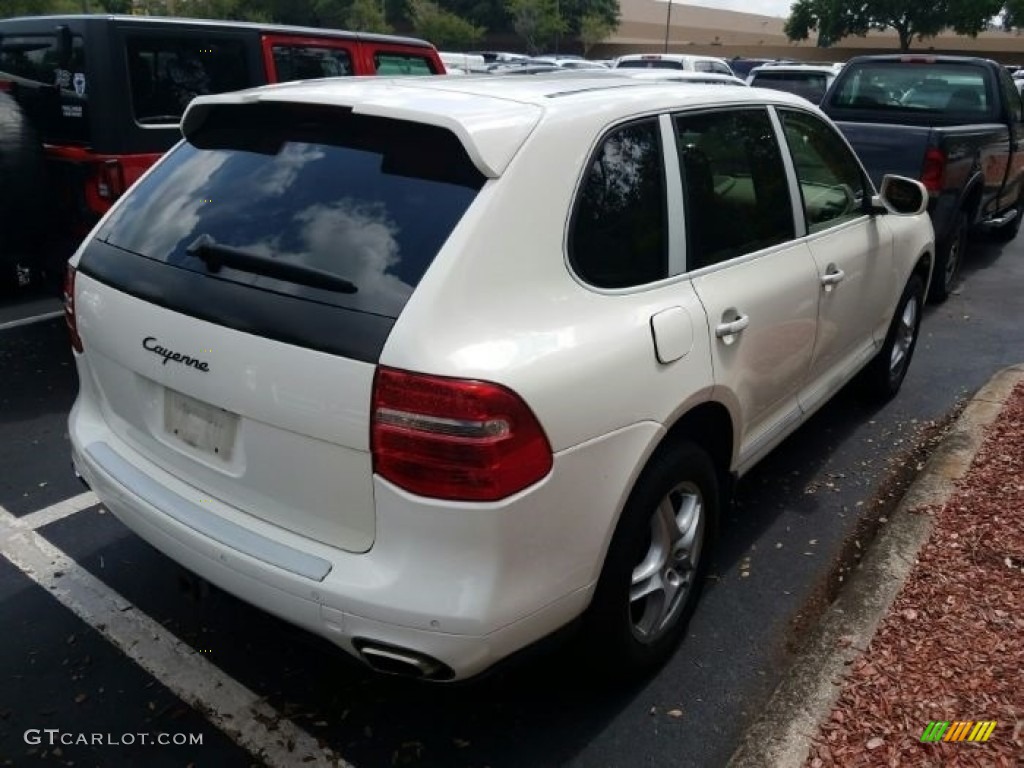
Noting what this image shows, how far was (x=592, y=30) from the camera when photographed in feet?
193

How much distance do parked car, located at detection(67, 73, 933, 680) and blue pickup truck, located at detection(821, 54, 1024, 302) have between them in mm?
4140

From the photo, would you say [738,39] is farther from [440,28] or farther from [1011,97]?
[1011,97]

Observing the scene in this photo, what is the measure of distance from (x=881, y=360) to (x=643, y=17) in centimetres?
7697

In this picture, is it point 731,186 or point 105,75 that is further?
point 105,75

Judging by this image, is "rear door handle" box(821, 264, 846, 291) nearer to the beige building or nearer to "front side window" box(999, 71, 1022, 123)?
"front side window" box(999, 71, 1022, 123)

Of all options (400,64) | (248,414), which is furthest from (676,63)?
(248,414)

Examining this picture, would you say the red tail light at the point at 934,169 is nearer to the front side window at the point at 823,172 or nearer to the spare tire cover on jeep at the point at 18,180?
the front side window at the point at 823,172

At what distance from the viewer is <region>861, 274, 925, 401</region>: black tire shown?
16.2 ft

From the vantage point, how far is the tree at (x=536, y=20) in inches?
2167

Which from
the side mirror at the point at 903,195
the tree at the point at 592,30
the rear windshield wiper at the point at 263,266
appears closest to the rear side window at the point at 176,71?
the rear windshield wiper at the point at 263,266

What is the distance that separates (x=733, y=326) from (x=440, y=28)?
5475 centimetres

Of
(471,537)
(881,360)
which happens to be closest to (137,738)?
(471,537)

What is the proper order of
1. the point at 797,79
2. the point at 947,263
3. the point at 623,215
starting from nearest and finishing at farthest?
the point at 623,215, the point at 947,263, the point at 797,79

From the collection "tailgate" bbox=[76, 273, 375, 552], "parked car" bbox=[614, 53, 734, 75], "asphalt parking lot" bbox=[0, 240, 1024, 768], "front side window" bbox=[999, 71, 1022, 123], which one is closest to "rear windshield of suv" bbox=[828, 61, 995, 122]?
"front side window" bbox=[999, 71, 1022, 123]
